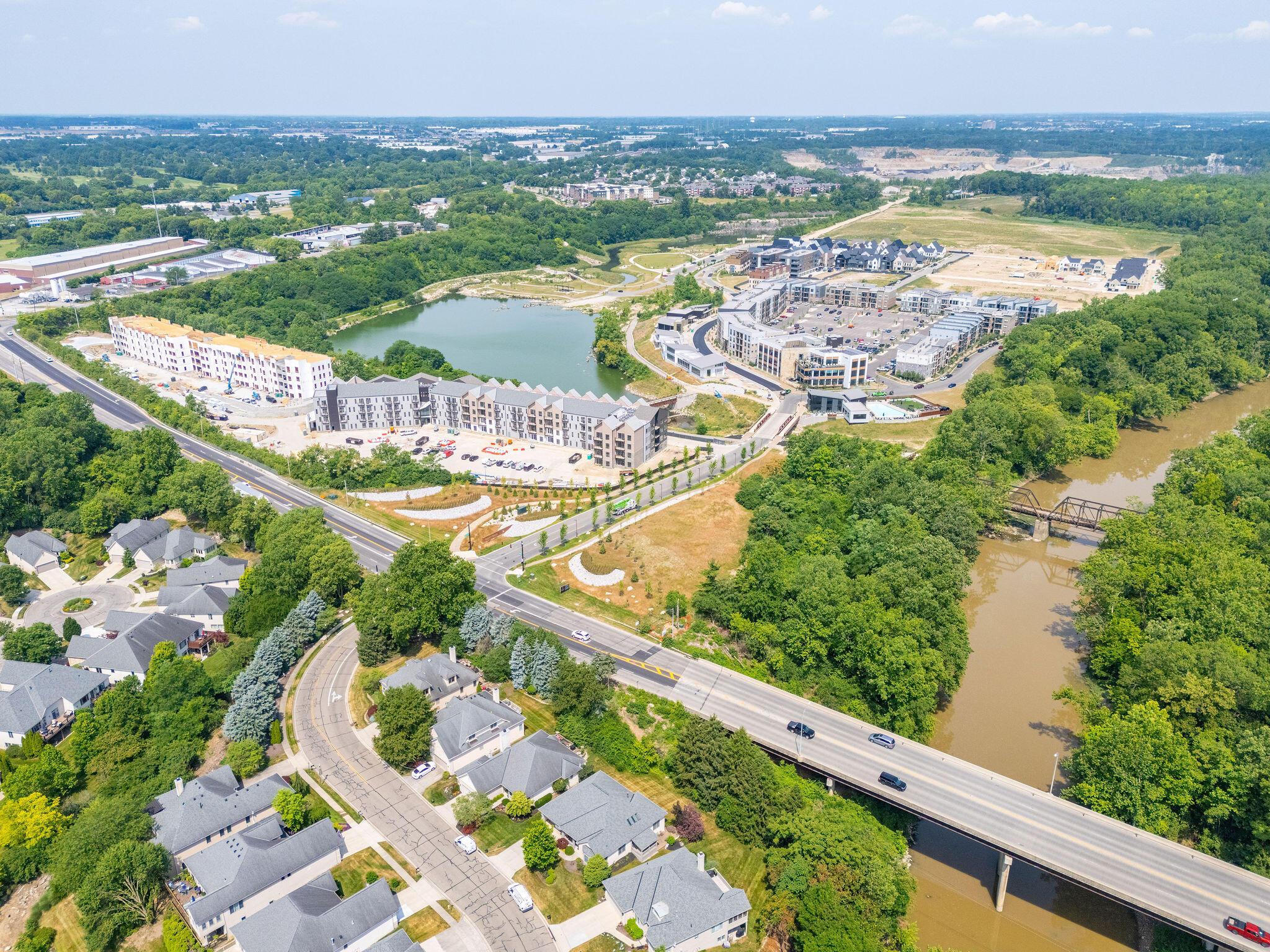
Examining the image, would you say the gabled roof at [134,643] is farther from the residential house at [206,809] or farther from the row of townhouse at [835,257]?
the row of townhouse at [835,257]

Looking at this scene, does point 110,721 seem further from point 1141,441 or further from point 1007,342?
point 1007,342

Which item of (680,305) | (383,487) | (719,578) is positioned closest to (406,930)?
(719,578)

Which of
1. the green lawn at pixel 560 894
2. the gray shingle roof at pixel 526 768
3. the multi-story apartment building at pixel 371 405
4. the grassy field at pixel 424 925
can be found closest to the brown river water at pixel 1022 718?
the green lawn at pixel 560 894

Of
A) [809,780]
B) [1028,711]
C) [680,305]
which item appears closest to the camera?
[809,780]

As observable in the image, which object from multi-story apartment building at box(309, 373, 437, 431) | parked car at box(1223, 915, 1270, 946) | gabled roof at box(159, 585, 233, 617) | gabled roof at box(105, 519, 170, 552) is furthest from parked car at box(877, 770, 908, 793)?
multi-story apartment building at box(309, 373, 437, 431)

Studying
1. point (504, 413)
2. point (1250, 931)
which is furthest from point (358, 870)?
point (504, 413)

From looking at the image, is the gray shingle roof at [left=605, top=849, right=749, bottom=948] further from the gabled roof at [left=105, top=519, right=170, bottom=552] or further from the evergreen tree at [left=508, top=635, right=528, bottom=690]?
the gabled roof at [left=105, top=519, right=170, bottom=552]
